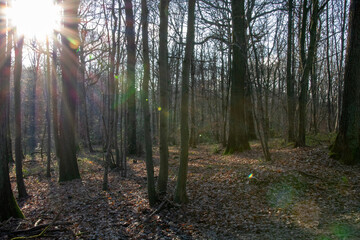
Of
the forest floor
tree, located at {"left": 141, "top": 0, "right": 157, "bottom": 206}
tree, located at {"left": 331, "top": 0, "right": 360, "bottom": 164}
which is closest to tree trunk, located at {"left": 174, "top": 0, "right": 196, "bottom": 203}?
the forest floor

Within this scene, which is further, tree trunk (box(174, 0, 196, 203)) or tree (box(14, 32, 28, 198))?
tree (box(14, 32, 28, 198))

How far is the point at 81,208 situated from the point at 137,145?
9.71 meters

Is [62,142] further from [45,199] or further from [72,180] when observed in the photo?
[45,199]

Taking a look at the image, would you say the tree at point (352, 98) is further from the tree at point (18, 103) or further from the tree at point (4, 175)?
the tree at point (18, 103)

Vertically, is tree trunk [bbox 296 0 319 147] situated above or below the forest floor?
above

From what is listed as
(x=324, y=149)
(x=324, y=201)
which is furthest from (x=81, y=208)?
(x=324, y=149)

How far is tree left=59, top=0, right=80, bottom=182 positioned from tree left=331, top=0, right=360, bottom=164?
32.2 feet

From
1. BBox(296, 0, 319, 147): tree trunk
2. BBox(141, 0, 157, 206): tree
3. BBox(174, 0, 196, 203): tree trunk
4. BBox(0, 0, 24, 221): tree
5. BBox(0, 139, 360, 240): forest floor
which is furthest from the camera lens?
BBox(296, 0, 319, 147): tree trunk

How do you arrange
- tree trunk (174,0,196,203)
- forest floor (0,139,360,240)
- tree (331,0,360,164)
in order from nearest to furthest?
forest floor (0,139,360,240), tree trunk (174,0,196,203), tree (331,0,360,164)

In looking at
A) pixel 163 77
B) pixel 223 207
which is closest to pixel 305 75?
pixel 163 77

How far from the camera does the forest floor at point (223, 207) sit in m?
5.12

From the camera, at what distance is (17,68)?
7.96 m

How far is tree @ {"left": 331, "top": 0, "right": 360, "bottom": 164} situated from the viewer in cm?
783

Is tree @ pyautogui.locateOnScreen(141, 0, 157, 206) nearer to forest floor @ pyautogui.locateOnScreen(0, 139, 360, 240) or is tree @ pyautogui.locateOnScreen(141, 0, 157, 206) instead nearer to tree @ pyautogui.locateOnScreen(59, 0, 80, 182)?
forest floor @ pyautogui.locateOnScreen(0, 139, 360, 240)
